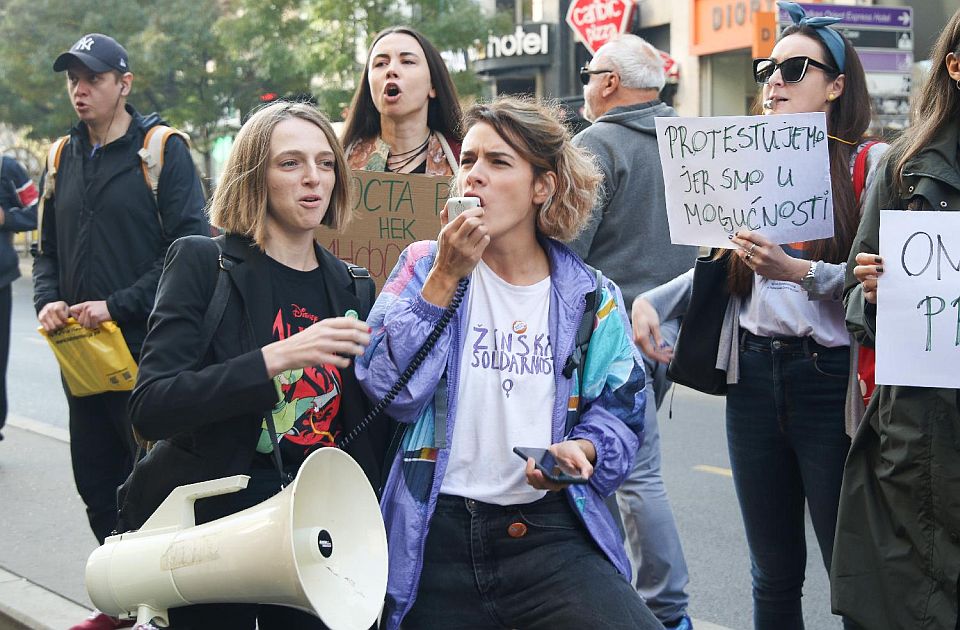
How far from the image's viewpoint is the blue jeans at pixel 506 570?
8.59 ft

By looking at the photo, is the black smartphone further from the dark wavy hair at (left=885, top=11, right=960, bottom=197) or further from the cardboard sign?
the cardboard sign

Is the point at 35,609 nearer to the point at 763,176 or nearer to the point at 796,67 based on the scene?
the point at 763,176

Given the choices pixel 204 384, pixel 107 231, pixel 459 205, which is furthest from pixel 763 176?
pixel 107 231

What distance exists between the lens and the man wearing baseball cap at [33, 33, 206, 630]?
4.57m

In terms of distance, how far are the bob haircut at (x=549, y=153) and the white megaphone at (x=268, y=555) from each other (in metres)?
0.79

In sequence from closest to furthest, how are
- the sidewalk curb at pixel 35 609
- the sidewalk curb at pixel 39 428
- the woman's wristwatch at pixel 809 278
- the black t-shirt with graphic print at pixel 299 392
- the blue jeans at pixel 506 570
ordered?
the blue jeans at pixel 506 570 → the black t-shirt with graphic print at pixel 299 392 → the woman's wristwatch at pixel 809 278 → the sidewalk curb at pixel 35 609 → the sidewalk curb at pixel 39 428

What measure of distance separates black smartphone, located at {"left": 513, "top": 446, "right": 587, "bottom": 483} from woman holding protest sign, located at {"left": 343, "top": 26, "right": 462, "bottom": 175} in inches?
70.5

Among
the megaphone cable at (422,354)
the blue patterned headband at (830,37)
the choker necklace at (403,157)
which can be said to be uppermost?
the blue patterned headband at (830,37)

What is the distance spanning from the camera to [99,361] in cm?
448

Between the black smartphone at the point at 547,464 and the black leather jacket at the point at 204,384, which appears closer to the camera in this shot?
the black smartphone at the point at 547,464

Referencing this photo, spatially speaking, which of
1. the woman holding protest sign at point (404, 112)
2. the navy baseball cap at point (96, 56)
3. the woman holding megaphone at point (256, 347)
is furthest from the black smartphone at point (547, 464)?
the navy baseball cap at point (96, 56)

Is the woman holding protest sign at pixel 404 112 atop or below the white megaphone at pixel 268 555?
atop

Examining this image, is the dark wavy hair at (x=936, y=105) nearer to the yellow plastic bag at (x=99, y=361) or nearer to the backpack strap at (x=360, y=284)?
the backpack strap at (x=360, y=284)

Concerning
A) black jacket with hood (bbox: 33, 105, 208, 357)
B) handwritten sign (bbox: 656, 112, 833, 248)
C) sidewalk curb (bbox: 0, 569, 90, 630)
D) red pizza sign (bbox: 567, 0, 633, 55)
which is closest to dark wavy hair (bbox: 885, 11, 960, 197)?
handwritten sign (bbox: 656, 112, 833, 248)
